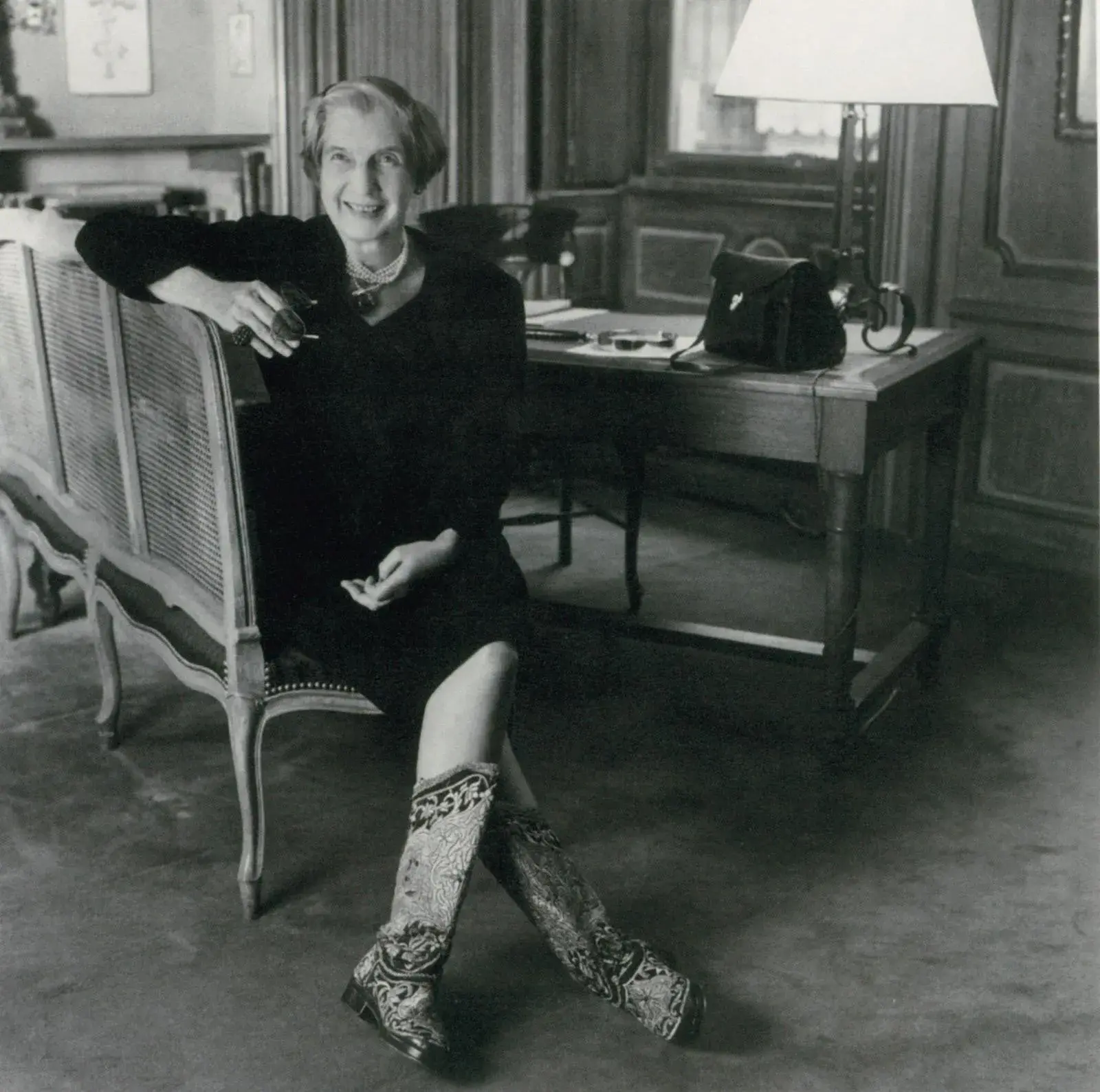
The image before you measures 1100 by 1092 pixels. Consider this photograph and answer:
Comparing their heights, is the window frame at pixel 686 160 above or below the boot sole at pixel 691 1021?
above

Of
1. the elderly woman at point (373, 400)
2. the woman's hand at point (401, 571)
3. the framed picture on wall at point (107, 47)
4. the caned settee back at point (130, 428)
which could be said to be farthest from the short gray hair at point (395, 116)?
the framed picture on wall at point (107, 47)

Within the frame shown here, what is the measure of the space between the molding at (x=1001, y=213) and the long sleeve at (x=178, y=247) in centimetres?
244

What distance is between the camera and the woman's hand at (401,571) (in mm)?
2072

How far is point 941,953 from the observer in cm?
212

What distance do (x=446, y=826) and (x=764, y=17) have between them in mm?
1653

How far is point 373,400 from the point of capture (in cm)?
216

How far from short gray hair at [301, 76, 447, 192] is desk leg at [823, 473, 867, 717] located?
0.90m

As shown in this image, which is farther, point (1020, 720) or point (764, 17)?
point (1020, 720)

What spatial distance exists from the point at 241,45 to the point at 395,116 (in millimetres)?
4157

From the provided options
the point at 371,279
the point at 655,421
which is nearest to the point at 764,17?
the point at 655,421

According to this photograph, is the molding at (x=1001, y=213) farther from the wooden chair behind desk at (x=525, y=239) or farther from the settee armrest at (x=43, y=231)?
the settee armrest at (x=43, y=231)

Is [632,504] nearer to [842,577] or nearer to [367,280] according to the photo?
[842,577]

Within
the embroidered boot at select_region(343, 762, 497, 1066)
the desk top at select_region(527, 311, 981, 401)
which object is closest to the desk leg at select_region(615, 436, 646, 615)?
the desk top at select_region(527, 311, 981, 401)

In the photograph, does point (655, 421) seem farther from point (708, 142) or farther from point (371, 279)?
point (708, 142)
